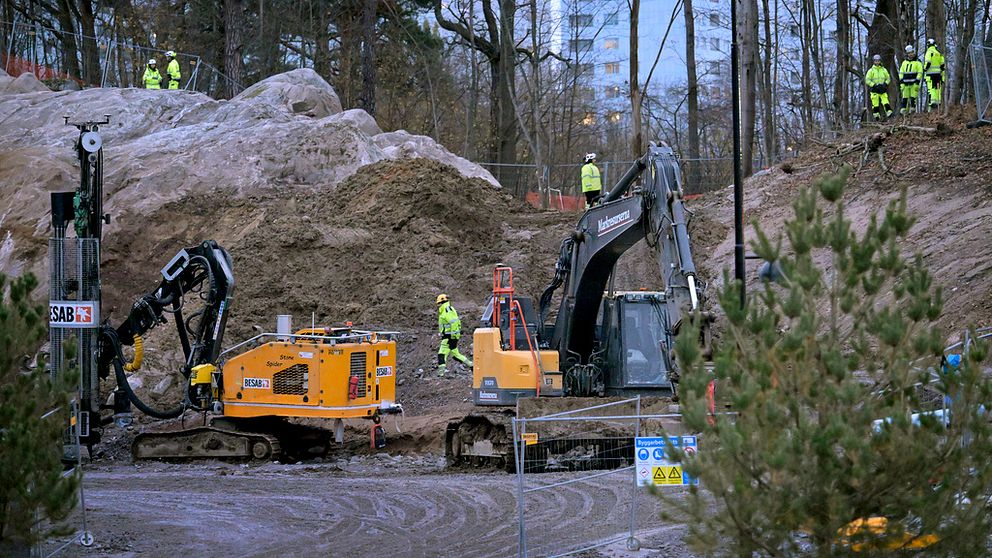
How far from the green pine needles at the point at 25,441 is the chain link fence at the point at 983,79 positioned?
2346 cm

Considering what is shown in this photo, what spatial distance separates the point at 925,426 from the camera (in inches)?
239

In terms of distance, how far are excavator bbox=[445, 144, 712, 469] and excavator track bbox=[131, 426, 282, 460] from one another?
2.96 meters

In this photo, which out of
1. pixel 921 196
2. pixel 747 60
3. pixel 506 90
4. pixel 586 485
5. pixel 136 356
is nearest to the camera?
pixel 586 485

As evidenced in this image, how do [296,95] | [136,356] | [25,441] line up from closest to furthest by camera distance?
[25,441] < [136,356] < [296,95]

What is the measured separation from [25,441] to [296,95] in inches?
1101

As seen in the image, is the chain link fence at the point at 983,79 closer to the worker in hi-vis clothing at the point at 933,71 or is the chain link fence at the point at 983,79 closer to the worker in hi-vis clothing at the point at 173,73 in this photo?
the worker in hi-vis clothing at the point at 933,71

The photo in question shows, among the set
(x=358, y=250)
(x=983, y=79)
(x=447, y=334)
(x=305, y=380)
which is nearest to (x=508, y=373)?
(x=305, y=380)

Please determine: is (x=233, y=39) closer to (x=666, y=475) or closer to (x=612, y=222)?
(x=612, y=222)

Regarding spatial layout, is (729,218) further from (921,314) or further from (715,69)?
(715,69)

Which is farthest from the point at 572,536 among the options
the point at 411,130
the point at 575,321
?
the point at 411,130

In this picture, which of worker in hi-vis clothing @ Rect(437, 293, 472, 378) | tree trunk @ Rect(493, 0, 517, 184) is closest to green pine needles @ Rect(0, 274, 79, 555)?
worker in hi-vis clothing @ Rect(437, 293, 472, 378)

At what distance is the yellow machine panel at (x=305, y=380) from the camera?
1641 cm

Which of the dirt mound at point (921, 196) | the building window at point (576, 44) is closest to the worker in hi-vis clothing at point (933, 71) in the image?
the dirt mound at point (921, 196)

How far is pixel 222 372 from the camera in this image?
55.4ft
